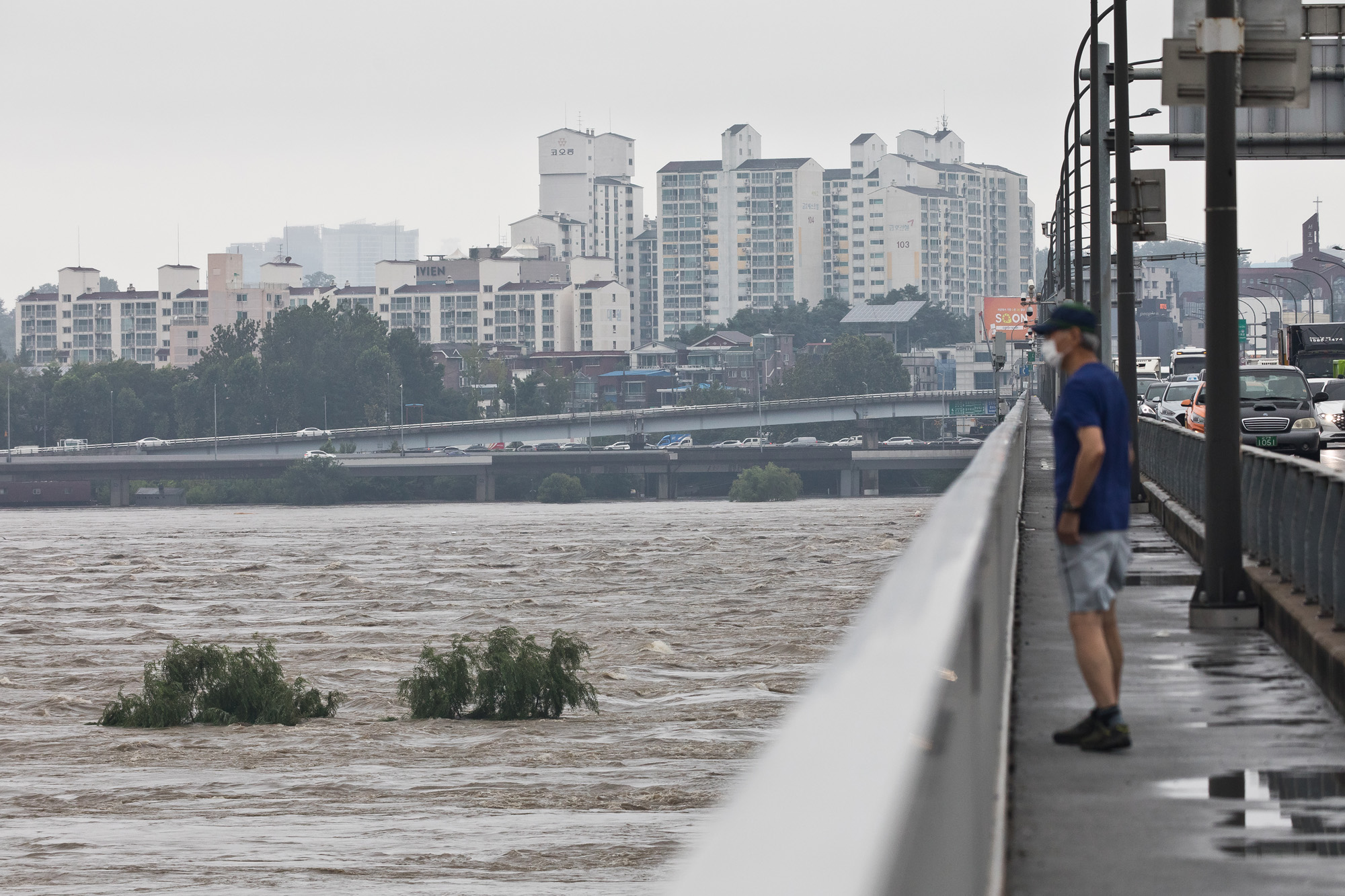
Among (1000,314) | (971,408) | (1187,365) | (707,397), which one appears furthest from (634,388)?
(1187,365)

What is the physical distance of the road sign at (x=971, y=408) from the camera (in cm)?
15468

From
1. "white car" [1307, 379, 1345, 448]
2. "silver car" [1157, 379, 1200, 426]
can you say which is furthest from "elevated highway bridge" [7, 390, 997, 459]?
"white car" [1307, 379, 1345, 448]

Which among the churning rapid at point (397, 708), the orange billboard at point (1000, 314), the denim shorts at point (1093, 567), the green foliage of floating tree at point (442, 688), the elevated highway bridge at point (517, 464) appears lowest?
the churning rapid at point (397, 708)

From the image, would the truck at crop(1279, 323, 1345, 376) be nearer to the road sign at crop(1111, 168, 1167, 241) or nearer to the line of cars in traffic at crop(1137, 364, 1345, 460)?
the line of cars in traffic at crop(1137, 364, 1345, 460)

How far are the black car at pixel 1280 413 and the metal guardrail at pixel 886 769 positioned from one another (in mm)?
29489

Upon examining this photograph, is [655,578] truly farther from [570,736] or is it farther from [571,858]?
→ [571,858]

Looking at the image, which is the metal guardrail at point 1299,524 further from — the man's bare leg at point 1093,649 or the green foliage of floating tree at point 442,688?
the green foliage of floating tree at point 442,688

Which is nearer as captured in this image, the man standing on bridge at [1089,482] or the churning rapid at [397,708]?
the man standing on bridge at [1089,482]

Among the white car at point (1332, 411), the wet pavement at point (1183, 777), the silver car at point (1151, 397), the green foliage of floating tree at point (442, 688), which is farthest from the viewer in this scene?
the silver car at point (1151, 397)

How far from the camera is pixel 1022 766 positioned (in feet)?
27.1

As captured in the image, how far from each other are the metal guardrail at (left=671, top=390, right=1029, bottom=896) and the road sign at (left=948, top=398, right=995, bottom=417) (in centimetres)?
15138

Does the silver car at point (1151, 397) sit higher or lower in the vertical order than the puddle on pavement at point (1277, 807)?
higher

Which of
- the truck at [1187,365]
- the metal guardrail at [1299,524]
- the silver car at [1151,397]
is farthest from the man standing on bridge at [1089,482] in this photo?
the truck at [1187,365]

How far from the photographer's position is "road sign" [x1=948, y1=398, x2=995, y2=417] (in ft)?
507
